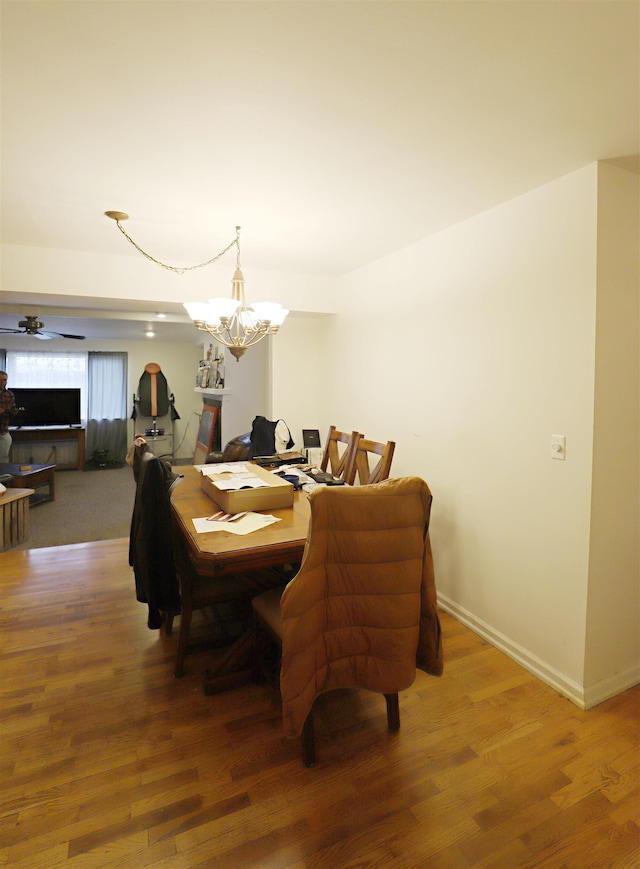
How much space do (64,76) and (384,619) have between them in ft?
6.68

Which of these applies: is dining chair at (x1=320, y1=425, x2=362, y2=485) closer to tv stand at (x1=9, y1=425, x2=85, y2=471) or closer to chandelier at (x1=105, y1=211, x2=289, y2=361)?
chandelier at (x1=105, y1=211, x2=289, y2=361)

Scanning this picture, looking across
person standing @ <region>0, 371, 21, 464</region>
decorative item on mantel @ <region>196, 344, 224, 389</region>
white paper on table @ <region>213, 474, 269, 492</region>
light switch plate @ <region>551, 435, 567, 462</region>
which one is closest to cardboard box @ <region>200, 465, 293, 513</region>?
white paper on table @ <region>213, 474, 269, 492</region>

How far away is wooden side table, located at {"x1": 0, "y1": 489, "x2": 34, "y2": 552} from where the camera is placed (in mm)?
4004

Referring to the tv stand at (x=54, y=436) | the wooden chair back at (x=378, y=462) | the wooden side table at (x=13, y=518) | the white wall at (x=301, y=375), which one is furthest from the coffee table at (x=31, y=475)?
the wooden chair back at (x=378, y=462)

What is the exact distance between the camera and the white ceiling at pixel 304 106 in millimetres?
1165

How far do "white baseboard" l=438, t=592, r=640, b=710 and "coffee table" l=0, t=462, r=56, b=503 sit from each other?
5123mm

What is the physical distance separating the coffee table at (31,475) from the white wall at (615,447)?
5.62 meters

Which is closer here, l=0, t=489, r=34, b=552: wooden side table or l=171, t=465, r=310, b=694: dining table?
l=171, t=465, r=310, b=694: dining table

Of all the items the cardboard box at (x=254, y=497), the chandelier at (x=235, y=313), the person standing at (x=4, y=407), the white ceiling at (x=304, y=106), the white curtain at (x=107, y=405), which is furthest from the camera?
the white curtain at (x=107, y=405)

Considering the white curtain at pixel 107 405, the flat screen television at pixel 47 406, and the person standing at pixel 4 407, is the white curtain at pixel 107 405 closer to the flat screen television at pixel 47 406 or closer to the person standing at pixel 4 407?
the flat screen television at pixel 47 406

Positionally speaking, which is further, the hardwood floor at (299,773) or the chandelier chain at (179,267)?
the chandelier chain at (179,267)

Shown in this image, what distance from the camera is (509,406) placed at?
2.26 metres

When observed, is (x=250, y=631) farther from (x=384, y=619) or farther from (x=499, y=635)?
(x=499, y=635)

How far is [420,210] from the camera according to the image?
2.43m
